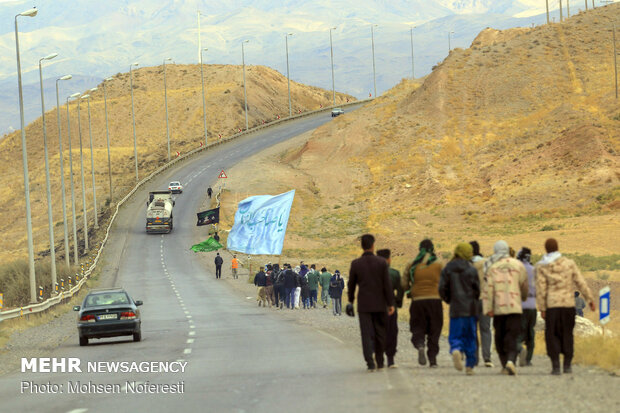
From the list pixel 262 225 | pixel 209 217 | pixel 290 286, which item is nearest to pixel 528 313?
pixel 290 286

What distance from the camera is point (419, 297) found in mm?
16250

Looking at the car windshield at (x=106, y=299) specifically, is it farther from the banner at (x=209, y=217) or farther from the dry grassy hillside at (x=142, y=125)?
the dry grassy hillside at (x=142, y=125)

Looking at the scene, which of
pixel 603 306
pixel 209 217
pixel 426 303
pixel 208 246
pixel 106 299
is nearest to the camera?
pixel 426 303

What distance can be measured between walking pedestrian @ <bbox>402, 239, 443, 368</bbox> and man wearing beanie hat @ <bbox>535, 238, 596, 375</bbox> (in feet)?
5.46

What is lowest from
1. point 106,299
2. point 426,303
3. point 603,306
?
point 603,306

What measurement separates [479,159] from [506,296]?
272ft

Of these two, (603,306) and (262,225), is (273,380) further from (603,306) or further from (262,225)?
(262,225)

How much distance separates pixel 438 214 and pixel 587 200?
39.9 feet

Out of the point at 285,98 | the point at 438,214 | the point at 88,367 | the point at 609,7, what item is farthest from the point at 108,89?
the point at 88,367

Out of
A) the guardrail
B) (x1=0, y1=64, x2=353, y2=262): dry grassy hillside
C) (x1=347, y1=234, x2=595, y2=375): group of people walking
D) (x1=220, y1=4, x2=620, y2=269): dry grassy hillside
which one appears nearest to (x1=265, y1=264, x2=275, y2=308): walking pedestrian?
the guardrail

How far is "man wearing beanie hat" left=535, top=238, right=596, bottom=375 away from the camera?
50.3 ft

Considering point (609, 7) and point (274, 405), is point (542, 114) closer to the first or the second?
point (609, 7)

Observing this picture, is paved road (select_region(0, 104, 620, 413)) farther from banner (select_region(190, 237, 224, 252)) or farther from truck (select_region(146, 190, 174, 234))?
truck (select_region(146, 190, 174, 234))

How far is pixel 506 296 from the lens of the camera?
15.4m
